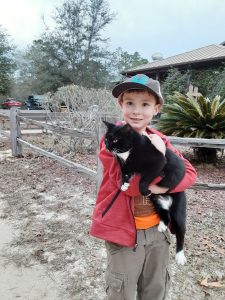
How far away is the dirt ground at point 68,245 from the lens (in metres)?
2.66

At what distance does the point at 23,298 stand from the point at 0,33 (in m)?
22.9

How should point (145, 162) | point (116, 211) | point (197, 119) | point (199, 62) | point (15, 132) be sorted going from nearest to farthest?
point (145, 162) → point (116, 211) → point (197, 119) → point (15, 132) → point (199, 62)

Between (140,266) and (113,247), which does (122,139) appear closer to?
(113,247)

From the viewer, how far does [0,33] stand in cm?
2253

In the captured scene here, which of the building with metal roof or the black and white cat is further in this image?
the building with metal roof

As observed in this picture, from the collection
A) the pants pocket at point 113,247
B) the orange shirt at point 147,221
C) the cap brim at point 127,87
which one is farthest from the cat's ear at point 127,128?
the pants pocket at point 113,247

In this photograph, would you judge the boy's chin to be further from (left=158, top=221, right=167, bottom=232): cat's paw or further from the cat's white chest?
(left=158, top=221, right=167, bottom=232): cat's paw

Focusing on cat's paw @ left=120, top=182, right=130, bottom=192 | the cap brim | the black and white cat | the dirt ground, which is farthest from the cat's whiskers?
the dirt ground

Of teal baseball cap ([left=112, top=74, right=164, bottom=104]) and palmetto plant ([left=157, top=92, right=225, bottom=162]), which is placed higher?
teal baseball cap ([left=112, top=74, right=164, bottom=104])

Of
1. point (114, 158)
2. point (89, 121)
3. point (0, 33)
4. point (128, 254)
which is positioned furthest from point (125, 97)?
point (0, 33)

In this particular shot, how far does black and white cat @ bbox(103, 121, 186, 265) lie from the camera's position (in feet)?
5.40

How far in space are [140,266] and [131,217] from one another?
288 millimetres

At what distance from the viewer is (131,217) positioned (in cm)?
173

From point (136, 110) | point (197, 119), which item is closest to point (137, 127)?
point (136, 110)
